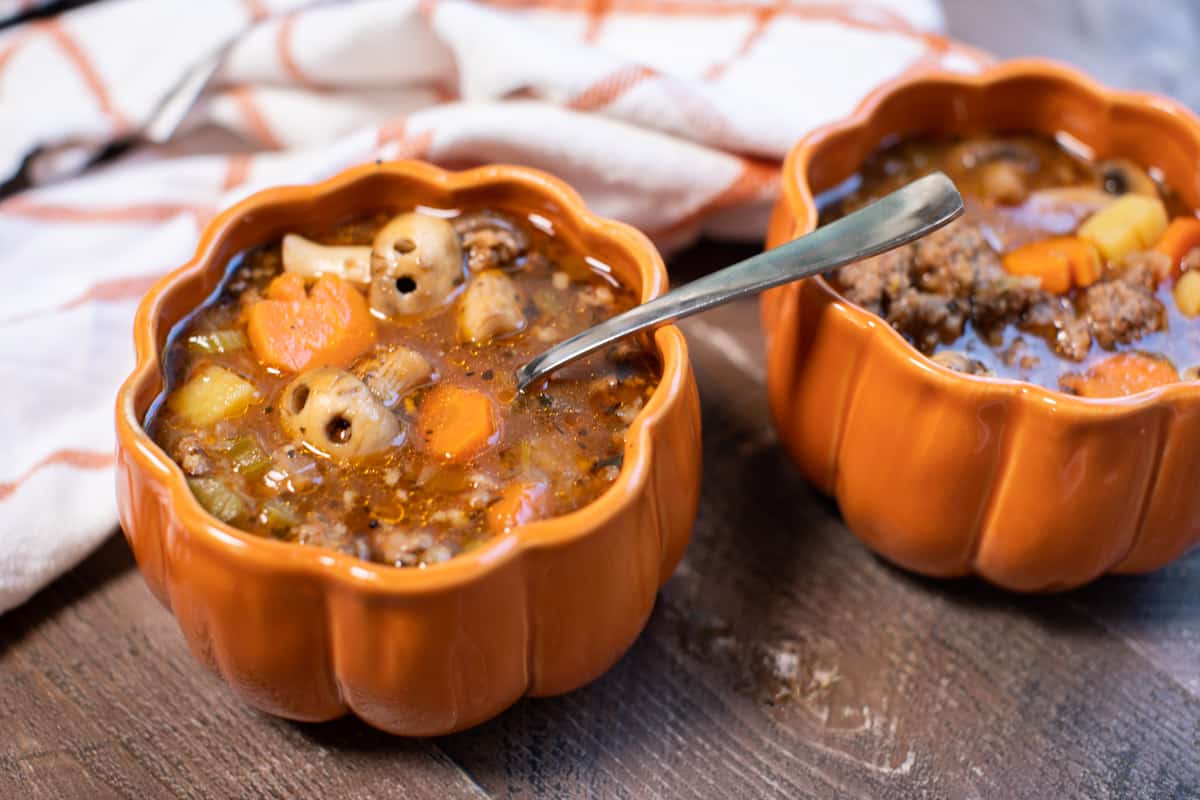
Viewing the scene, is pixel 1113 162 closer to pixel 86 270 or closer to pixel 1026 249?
pixel 1026 249

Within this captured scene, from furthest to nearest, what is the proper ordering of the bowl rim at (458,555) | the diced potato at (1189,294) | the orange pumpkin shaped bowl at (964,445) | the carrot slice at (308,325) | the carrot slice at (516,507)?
the diced potato at (1189,294), the carrot slice at (308,325), the orange pumpkin shaped bowl at (964,445), the carrot slice at (516,507), the bowl rim at (458,555)

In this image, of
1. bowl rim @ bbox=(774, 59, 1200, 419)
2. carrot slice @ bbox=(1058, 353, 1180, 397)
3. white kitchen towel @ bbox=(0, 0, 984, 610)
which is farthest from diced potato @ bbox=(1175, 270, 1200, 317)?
white kitchen towel @ bbox=(0, 0, 984, 610)

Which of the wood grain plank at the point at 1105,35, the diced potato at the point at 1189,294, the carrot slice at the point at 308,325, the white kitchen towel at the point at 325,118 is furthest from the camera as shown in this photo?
the wood grain plank at the point at 1105,35

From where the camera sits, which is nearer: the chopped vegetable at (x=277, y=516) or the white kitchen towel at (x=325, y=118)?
the chopped vegetable at (x=277, y=516)

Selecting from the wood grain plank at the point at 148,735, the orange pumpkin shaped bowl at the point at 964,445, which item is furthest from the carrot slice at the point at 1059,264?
the wood grain plank at the point at 148,735

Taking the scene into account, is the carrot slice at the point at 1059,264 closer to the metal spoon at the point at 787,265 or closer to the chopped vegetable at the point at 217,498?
the metal spoon at the point at 787,265

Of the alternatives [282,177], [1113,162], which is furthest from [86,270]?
[1113,162]

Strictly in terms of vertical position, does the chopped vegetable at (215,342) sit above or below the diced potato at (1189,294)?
below
